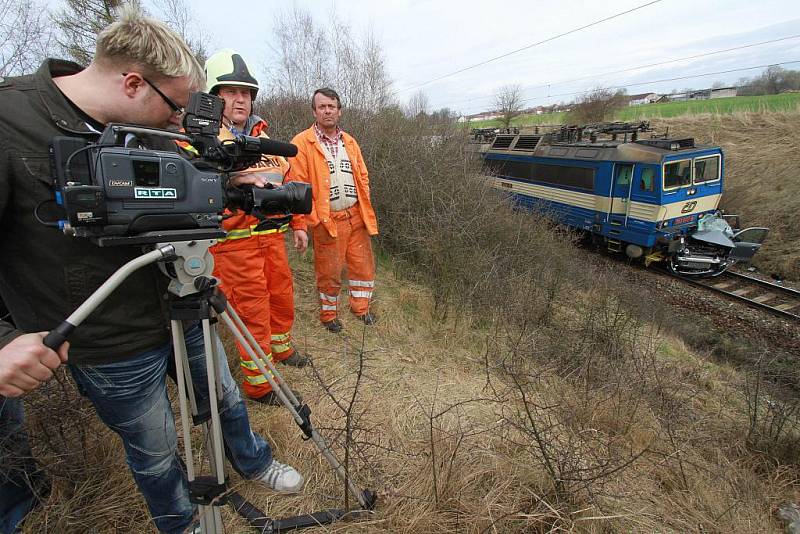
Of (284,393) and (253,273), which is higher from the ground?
(253,273)

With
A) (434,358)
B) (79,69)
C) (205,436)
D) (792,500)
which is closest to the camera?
(79,69)

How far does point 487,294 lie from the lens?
4930 mm

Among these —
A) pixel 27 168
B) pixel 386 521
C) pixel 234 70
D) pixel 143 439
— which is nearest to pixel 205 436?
pixel 143 439

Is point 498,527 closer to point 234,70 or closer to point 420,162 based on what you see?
point 234,70

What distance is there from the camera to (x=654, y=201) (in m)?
8.68

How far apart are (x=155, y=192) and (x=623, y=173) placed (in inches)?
403

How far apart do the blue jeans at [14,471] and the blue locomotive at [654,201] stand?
7.92 meters

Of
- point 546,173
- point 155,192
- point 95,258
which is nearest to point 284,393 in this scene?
point 95,258

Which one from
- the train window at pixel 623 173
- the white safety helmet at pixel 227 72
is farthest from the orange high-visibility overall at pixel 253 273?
the train window at pixel 623 173

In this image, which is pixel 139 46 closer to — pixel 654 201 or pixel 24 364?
pixel 24 364

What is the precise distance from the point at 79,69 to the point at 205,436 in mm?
1447

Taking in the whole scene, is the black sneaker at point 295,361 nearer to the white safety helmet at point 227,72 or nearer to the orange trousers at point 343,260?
the orange trousers at point 343,260

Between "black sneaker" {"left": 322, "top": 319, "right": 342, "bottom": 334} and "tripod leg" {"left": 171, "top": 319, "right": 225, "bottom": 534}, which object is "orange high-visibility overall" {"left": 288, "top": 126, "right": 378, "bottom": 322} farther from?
"tripod leg" {"left": 171, "top": 319, "right": 225, "bottom": 534}

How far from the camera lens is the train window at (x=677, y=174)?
861 centimetres
